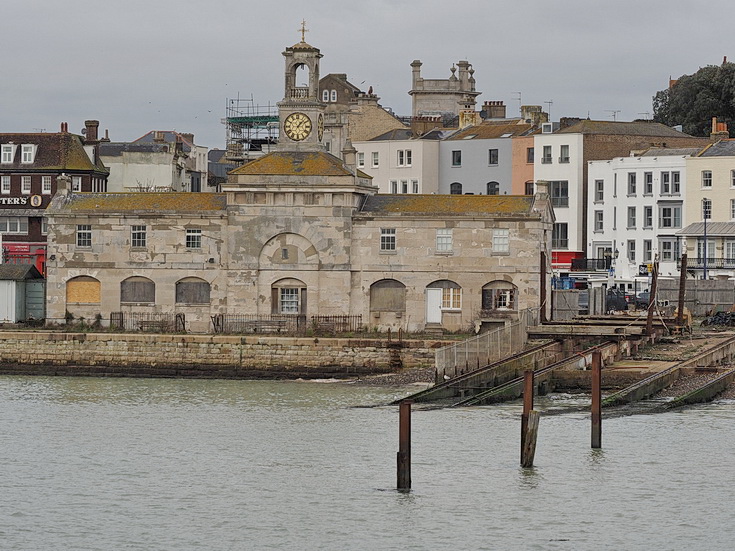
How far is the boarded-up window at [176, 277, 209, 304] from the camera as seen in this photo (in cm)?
6531

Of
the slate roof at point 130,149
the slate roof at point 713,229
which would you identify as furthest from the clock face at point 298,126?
the slate roof at point 130,149

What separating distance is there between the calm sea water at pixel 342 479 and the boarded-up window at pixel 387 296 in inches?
411

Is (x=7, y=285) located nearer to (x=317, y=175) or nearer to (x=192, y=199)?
(x=192, y=199)

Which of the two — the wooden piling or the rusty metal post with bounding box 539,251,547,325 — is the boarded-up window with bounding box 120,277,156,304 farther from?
the wooden piling

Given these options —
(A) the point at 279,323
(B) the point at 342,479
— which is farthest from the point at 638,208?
(B) the point at 342,479

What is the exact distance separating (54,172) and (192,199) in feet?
70.5

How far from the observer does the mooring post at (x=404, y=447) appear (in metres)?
36.8

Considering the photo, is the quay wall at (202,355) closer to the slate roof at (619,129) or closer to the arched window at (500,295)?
the arched window at (500,295)

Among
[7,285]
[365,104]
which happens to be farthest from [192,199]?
[365,104]

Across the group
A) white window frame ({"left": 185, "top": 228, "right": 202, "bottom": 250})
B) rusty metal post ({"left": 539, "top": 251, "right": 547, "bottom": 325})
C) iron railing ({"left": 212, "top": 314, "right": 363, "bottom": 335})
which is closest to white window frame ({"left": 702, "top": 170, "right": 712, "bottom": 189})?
rusty metal post ({"left": 539, "top": 251, "right": 547, "bottom": 325})

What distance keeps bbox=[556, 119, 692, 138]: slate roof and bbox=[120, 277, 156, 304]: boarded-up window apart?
123 feet

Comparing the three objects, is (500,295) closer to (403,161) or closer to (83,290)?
(83,290)

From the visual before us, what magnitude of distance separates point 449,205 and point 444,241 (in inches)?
58.2

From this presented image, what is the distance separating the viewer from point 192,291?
214 ft
